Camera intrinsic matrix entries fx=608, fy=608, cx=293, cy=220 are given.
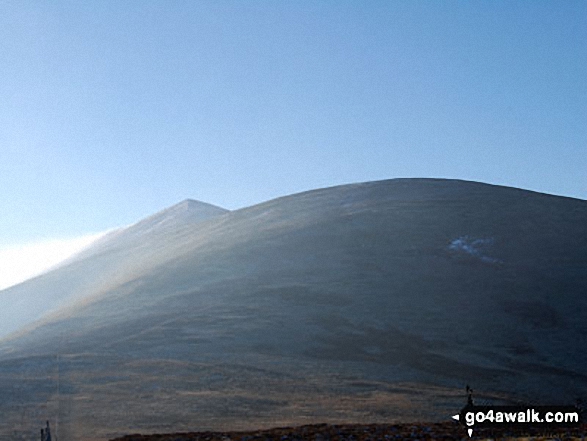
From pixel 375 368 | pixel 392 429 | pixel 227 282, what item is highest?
pixel 227 282

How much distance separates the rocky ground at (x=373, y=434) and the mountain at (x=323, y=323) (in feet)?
65.2

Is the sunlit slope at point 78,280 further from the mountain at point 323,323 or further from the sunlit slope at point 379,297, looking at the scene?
the sunlit slope at point 379,297

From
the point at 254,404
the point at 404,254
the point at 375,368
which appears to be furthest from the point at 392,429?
the point at 404,254

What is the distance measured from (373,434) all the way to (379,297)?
231 feet

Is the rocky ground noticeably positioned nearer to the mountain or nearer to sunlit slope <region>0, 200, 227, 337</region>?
the mountain

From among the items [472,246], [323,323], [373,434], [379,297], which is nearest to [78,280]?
[379,297]

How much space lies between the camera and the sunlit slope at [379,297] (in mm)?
65500

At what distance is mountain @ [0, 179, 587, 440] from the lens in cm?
4697

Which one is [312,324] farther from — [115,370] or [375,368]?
[115,370]

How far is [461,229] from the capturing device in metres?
116

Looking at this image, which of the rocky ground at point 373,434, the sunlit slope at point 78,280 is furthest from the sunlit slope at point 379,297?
the rocky ground at point 373,434

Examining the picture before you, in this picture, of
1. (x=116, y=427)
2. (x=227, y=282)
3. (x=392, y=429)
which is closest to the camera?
(x=392, y=429)

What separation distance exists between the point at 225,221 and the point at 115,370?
95262 millimetres

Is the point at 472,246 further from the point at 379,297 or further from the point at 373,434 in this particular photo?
the point at 373,434
